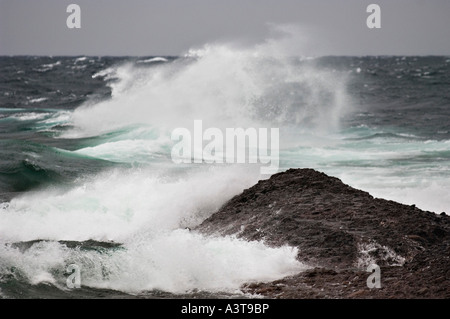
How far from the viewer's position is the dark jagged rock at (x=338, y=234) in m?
7.40

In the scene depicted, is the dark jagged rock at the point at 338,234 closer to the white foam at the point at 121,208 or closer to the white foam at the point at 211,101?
the white foam at the point at 121,208

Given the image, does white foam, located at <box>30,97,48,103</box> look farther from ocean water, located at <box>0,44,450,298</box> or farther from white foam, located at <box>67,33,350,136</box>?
white foam, located at <box>67,33,350,136</box>

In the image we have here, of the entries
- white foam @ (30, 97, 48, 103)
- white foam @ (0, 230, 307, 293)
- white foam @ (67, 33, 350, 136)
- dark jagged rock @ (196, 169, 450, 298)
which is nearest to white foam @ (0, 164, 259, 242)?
dark jagged rock @ (196, 169, 450, 298)

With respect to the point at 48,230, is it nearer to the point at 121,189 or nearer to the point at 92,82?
the point at 121,189

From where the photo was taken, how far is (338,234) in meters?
8.64

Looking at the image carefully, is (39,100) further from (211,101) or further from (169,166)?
(169,166)

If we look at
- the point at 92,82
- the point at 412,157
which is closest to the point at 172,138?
the point at 412,157

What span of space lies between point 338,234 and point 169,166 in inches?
369

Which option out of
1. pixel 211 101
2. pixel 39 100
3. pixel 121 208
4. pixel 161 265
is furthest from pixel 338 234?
pixel 39 100

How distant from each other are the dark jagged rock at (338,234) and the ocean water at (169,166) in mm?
383

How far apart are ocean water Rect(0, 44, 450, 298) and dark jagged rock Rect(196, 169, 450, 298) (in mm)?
383

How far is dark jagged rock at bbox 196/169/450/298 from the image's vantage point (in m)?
7.40

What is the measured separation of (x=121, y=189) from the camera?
13250 mm

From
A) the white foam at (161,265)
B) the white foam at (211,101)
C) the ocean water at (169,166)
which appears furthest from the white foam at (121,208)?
the white foam at (211,101)
